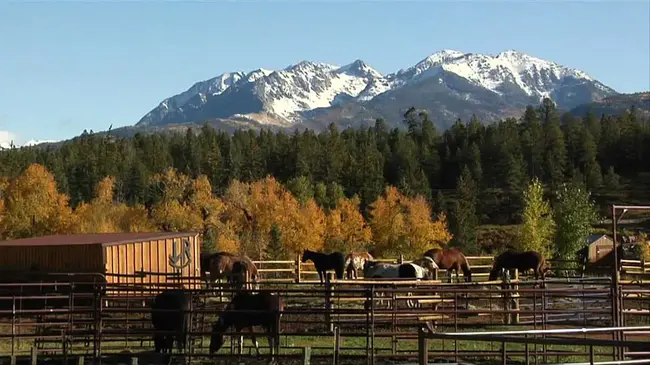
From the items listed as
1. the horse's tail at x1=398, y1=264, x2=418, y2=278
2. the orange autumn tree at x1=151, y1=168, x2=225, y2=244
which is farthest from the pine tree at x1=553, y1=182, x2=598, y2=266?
the horse's tail at x1=398, y1=264, x2=418, y2=278

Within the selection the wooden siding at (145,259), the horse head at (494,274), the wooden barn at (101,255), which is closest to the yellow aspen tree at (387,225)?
the wooden siding at (145,259)

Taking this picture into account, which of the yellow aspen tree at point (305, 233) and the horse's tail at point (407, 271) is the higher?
the horse's tail at point (407, 271)

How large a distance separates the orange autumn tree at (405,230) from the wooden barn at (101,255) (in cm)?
3275

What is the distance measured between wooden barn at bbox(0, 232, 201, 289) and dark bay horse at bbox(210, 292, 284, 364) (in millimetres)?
10592

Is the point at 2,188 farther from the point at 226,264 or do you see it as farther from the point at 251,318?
the point at 251,318

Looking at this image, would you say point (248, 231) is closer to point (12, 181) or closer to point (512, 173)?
point (12, 181)

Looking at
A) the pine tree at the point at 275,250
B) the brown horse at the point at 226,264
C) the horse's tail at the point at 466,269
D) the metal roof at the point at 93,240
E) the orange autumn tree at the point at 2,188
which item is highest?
the orange autumn tree at the point at 2,188

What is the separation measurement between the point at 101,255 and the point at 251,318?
13.7 m

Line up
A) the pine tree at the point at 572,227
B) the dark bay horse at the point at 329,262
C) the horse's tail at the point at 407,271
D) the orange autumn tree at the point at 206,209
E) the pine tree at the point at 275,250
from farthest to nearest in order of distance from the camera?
the orange autumn tree at the point at 206,209 < the pine tree at the point at 275,250 < the pine tree at the point at 572,227 < the dark bay horse at the point at 329,262 < the horse's tail at the point at 407,271

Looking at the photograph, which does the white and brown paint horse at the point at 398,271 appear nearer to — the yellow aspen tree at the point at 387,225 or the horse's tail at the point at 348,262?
the horse's tail at the point at 348,262

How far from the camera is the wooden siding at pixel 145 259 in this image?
27703mm

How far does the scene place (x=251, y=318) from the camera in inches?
590

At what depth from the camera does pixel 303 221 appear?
68.4m

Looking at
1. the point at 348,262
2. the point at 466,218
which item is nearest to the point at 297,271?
the point at 348,262
